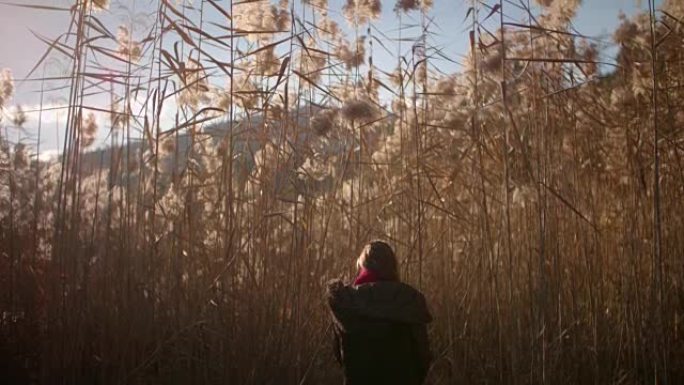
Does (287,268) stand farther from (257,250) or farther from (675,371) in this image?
(675,371)

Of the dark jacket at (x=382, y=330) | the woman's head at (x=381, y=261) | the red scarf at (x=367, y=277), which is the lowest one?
the dark jacket at (x=382, y=330)

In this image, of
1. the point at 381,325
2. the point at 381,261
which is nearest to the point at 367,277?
the point at 381,261

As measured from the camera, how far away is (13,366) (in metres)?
3.10

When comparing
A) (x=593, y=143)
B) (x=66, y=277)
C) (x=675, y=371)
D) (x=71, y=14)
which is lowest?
(x=675, y=371)

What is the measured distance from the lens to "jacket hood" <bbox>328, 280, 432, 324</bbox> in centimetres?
239

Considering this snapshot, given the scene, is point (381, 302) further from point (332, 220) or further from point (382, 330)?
point (332, 220)

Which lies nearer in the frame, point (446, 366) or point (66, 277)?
point (66, 277)

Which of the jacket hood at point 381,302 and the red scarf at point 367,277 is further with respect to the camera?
the red scarf at point 367,277

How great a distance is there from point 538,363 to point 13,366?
2497mm

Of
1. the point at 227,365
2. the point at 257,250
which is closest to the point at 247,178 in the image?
the point at 257,250

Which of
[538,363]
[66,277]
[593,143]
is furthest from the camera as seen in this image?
[593,143]

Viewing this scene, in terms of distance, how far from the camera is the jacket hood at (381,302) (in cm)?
239

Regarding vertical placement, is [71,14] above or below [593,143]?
above

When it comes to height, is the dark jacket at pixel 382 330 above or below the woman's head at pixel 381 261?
below
